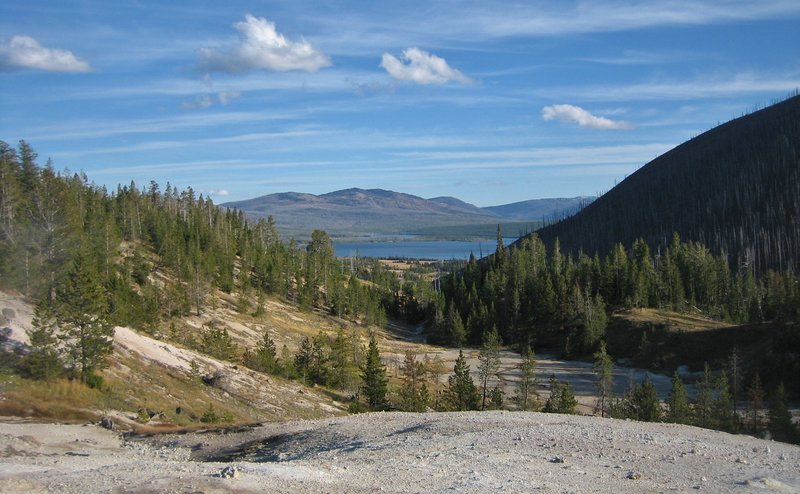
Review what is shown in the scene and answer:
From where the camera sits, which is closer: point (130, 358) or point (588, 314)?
point (130, 358)

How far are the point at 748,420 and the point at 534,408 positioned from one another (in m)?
20.7

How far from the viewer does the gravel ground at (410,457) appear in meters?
18.2

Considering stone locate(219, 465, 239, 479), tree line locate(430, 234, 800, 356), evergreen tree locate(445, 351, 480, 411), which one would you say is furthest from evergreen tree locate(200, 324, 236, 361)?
tree line locate(430, 234, 800, 356)

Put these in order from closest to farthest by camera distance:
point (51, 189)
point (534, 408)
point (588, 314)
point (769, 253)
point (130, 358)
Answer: point (130, 358) → point (534, 408) → point (51, 189) → point (588, 314) → point (769, 253)

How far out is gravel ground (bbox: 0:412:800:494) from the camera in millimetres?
18156

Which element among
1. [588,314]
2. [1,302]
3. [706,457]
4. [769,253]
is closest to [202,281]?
[1,302]

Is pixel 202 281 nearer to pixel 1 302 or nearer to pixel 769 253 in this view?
pixel 1 302

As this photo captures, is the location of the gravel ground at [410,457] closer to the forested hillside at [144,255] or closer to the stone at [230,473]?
the stone at [230,473]

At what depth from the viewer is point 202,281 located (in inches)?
3607

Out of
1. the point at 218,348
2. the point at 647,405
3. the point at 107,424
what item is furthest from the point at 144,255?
the point at 647,405

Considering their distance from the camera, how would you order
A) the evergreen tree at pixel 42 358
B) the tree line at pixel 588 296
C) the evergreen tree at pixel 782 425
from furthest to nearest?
1. the tree line at pixel 588 296
2. the evergreen tree at pixel 782 425
3. the evergreen tree at pixel 42 358

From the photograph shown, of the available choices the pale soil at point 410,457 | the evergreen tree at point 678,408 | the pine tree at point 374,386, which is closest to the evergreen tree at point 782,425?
the evergreen tree at point 678,408

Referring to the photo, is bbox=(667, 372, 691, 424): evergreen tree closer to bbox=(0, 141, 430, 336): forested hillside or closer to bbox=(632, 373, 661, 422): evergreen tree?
bbox=(632, 373, 661, 422): evergreen tree

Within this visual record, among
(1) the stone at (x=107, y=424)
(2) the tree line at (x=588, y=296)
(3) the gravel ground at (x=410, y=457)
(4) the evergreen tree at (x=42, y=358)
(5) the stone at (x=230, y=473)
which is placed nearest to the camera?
(5) the stone at (x=230, y=473)
